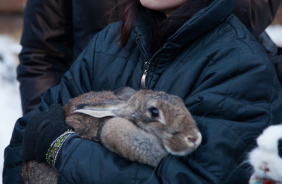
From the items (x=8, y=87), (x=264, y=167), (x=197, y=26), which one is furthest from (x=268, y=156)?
(x=8, y=87)

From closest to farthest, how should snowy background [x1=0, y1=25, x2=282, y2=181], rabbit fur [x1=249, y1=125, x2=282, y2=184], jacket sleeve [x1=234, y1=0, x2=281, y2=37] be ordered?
rabbit fur [x1=249, y1=125, x2=282, y2=184] → jacket sleeve [x1=234, y1=0, x2=281, y2=37] → snowy background [x1=0, y1=25, x2=282, y2=181]

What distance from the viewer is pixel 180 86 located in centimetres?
197

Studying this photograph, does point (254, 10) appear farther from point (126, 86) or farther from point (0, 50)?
point (0, 50)

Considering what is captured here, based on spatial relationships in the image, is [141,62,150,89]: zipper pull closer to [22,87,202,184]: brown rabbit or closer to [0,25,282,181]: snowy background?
[22,87,202,184]: brown rabbit

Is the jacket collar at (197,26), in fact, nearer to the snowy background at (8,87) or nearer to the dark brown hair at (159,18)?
the dark brown hair at (159,18)

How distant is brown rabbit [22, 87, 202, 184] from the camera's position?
1.78 metres

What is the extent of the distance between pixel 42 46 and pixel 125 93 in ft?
3.67

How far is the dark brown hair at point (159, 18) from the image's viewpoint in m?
2.05

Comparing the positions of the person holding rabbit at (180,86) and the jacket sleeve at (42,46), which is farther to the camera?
the jacket sleeve at (42,46)

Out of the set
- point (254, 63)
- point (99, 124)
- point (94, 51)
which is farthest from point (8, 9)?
point (254, 63)

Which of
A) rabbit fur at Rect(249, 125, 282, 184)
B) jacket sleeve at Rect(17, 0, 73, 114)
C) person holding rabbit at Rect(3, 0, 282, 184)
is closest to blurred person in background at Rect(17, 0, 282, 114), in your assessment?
jacket sleeve at Rect(17, 0, 73, 114)

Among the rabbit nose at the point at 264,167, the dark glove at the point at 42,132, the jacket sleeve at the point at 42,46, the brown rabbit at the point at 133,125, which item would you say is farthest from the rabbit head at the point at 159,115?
the jacket sleeve at the point at 42,46

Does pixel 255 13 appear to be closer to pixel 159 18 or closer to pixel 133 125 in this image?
pixel 159 18

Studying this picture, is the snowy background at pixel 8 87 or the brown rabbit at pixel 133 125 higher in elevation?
the brown rabbit at pixel 133 125
